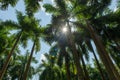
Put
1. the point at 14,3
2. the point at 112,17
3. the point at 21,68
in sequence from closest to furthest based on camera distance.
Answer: the point at 14,3, the point at 112,17, the point at 21,68

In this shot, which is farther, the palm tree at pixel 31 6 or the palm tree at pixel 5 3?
the palm tree at pixel 31 6

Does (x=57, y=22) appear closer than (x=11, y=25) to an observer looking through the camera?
Yes

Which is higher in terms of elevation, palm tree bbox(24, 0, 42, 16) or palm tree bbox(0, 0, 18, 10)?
palm tree bbox(24, 0, 42, 16)

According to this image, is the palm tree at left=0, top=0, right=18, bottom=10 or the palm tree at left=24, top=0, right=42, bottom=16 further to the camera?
the palm tree at left=24, top=0, right=42, bottom=16

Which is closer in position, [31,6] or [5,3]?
[5,3]

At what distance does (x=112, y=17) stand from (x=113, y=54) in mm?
6729

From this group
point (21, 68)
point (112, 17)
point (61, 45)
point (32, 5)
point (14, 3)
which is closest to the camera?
point (14, 3)

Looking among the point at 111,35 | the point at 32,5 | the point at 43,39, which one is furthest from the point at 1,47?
the point at 111,35

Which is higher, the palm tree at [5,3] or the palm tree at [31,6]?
the palm tree at [31,6]

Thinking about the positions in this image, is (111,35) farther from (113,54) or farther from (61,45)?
(61,45)

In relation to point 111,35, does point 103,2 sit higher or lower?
higher

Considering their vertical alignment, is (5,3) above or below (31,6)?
below

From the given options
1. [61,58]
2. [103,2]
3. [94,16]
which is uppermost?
[103,2]

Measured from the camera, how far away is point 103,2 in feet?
78.1
